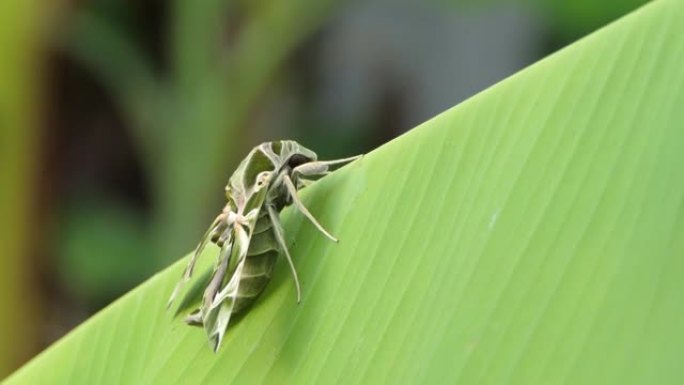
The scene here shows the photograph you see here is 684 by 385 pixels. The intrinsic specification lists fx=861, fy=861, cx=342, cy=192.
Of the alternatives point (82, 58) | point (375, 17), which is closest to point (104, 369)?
point (82, 58)

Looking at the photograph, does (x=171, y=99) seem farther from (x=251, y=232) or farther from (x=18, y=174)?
(x=251, y=232)

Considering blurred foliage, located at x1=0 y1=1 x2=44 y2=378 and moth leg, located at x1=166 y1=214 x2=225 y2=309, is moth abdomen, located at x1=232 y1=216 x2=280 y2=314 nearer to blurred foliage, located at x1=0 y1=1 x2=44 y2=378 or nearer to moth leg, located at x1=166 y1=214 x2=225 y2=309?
moth leg, located at x1=166 y1=214 x2=225 y2=309

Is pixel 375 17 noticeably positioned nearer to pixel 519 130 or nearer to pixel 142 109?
pixel 142 109

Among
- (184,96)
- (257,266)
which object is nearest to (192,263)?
(257,266)

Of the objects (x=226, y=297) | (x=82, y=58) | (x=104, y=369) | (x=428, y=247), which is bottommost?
(x=82, y=58)

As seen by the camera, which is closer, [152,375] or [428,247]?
[428,247]

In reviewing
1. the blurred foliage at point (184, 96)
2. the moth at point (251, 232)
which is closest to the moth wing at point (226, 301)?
the moth at point (251, 232)

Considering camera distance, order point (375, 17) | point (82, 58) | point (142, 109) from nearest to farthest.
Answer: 1. point (142, 109)
2. point (82, 58)
3. point (375, 17)
